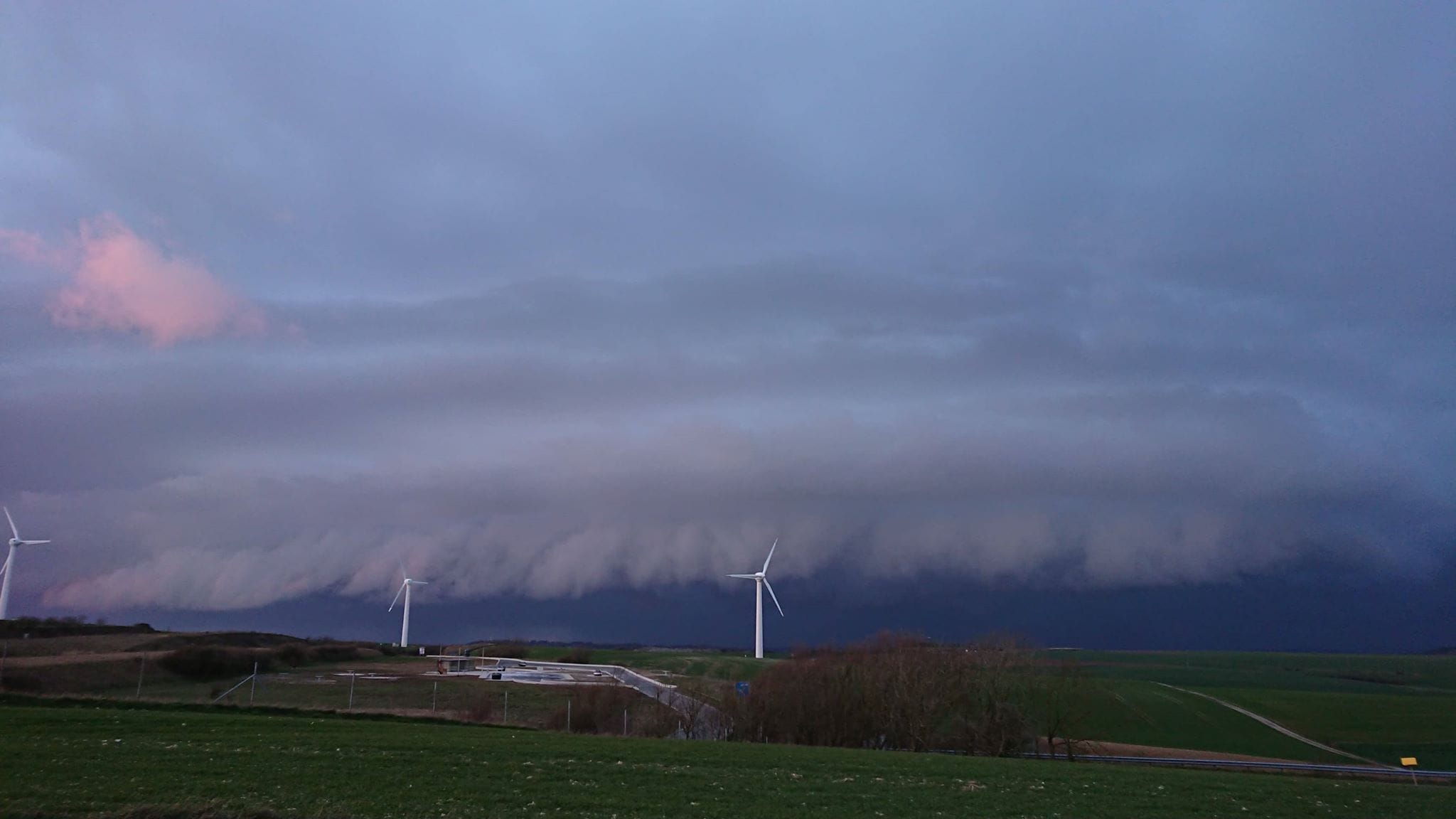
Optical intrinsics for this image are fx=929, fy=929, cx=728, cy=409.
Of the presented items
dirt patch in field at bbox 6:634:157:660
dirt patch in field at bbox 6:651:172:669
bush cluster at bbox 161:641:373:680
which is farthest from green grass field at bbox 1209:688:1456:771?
dirt patch in field at bbox 6:634:157:660

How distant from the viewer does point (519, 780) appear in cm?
Result: 2841

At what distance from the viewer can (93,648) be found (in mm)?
120000

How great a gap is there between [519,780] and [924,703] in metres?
49.5

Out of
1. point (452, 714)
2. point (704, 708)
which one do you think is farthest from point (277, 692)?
point (704, 708)

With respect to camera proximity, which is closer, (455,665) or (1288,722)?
(1288,722)

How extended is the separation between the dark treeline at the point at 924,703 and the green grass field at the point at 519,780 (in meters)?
24.0

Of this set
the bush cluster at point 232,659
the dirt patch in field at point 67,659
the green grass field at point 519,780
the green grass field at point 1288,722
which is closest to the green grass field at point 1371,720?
the green grass field at point 1288,722

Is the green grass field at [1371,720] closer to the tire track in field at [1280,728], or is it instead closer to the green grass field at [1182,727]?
the tire track in field at [1280,728]

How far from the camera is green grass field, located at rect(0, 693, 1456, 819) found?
23.3 metres

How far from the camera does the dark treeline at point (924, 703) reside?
70.6 metres

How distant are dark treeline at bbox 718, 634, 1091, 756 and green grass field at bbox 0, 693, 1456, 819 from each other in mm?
24041

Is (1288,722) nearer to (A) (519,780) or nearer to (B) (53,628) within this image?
(A) (519,780)

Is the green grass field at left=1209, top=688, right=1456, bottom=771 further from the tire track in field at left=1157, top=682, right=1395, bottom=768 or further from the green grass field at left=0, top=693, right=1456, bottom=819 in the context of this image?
the green grass field at left=0, top=693, right=1456, bottom=819

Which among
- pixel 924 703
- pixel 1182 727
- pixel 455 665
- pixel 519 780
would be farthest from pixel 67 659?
pixel 1182 727
